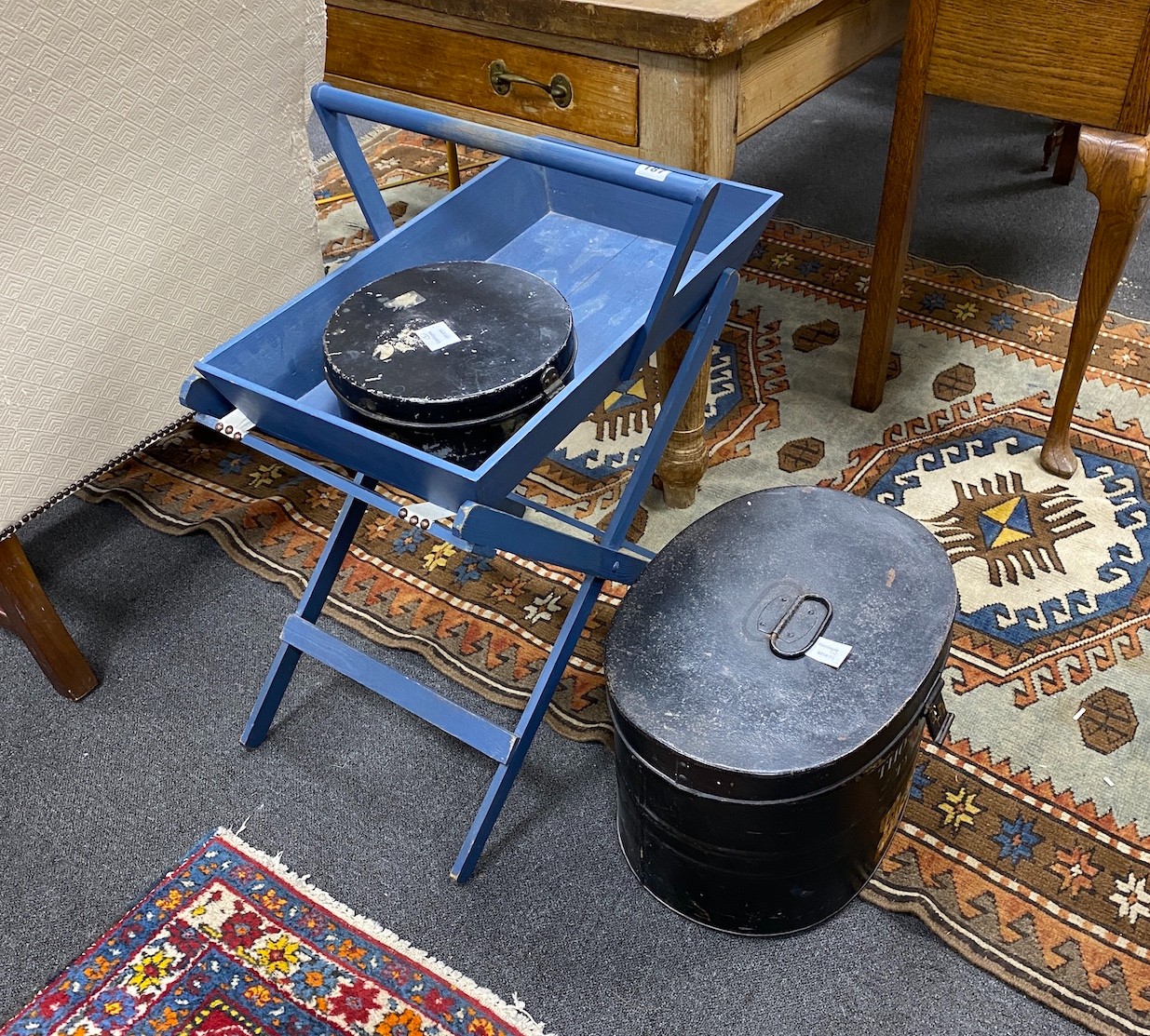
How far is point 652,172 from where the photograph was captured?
952 millimetres

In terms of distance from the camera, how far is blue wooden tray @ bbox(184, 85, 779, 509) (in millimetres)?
950

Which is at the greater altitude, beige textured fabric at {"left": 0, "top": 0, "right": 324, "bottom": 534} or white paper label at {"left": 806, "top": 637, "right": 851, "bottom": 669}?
beige textured fabric at {"left": 0, "top": 0, "right": 324, "bottom": 534}

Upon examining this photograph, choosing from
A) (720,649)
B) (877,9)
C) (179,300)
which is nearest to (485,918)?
(720,649)

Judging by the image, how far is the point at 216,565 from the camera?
1.68 meters

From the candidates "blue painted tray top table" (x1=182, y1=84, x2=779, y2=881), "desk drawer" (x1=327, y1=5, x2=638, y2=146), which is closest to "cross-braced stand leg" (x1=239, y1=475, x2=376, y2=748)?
"blue painted tray top table" (x1=182, y1=84, x2=779, y2=881)

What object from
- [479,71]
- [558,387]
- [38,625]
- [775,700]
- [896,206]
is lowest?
[38,625]

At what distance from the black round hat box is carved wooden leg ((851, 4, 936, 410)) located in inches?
25.0

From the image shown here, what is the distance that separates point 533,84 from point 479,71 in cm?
12

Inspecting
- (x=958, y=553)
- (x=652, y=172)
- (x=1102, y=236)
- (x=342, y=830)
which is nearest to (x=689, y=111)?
(x=652, y=172)

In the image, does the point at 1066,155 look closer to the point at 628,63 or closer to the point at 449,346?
the point at 628,63

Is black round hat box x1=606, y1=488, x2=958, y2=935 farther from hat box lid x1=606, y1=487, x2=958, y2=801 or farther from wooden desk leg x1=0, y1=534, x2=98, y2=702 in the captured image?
wooden desk leg x1=0, y1=534, x2=98, y2=702

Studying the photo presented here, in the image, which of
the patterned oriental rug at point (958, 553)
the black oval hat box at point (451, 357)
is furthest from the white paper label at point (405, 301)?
the patterned oriental rug at point (958, 553)

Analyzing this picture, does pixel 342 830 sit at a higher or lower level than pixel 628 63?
lower

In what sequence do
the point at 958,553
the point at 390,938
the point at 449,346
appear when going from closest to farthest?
1. the point at 449,346
2. the point at 390,938
3. the point at 958,553
